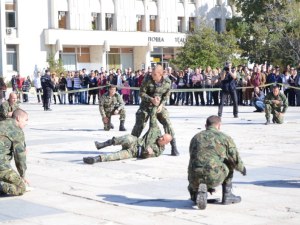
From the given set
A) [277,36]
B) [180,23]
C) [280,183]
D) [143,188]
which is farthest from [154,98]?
[180,23]

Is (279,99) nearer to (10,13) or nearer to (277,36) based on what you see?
(277,36)

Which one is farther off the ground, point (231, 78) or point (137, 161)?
point (231, 78)

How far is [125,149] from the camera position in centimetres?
1376

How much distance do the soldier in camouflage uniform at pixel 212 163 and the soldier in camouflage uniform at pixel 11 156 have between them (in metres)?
2.42

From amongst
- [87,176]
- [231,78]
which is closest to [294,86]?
[231,78]

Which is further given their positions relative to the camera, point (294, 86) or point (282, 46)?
point (282, 46)

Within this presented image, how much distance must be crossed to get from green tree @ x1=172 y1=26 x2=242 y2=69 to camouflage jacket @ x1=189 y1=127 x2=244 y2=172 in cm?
3590

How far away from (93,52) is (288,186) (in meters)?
55.8

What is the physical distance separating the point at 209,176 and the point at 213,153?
0.29m

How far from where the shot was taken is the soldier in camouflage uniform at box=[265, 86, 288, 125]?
68.9 ft

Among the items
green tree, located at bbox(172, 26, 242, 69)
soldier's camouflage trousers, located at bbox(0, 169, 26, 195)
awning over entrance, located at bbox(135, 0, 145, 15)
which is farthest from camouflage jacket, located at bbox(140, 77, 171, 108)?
awning over entrance, located at bbox(135, 0, 145, 15)

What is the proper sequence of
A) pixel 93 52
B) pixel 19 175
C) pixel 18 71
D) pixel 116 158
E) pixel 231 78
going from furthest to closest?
pixel 93 52
pixel 18 71
pixel 231 78
pixel 116 158
pixel 19 175

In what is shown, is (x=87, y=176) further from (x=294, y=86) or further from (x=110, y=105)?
(x=294, y=86)

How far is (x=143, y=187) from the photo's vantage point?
10.9 m
